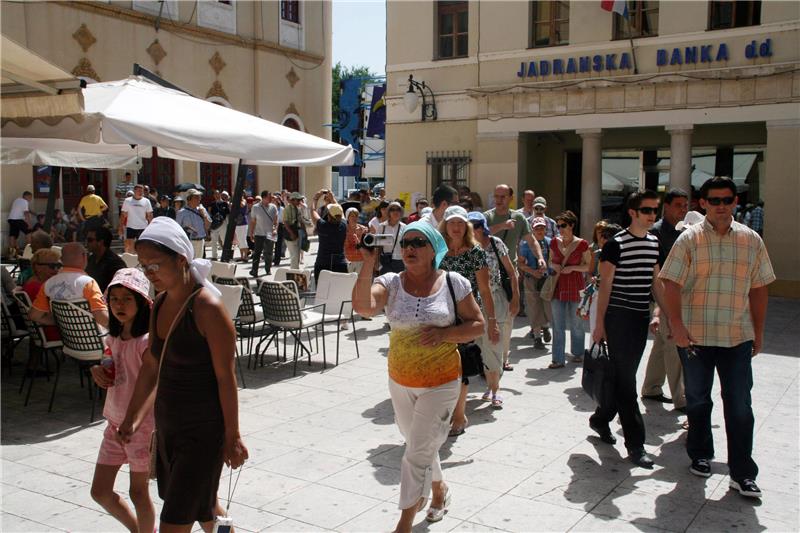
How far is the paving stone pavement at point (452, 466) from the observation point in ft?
14.7

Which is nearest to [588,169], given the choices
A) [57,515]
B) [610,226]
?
[610,226]

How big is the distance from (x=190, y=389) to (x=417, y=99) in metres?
15.4

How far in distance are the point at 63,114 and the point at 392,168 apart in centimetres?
1215

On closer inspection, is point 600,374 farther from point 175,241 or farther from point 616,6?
point 616,6

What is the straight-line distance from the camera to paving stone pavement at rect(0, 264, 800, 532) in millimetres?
4477

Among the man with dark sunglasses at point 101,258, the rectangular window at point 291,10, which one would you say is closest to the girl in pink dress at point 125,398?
the man with dark sunglasses at point 101,258

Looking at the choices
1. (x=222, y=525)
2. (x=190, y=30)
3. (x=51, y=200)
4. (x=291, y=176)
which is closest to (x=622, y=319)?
(x=222, y=525)

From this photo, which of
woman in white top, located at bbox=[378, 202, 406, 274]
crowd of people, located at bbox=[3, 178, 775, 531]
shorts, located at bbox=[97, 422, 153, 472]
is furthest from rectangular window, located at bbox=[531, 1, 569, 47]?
shorts, located at bbox=[97, 422, 153, 472]

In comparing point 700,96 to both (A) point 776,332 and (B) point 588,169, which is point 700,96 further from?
(A) point 776,332

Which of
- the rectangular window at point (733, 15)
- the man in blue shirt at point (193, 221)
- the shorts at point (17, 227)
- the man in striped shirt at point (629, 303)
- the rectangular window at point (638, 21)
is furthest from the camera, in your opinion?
the shorts at point (17, 227)

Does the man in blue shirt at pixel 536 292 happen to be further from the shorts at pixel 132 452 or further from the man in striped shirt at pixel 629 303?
the shorts at pixel 132 452

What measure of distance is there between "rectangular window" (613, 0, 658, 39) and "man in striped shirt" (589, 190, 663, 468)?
1110 centimetres

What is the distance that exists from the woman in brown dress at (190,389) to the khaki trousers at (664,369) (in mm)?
4439

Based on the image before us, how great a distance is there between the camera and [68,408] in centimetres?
671
